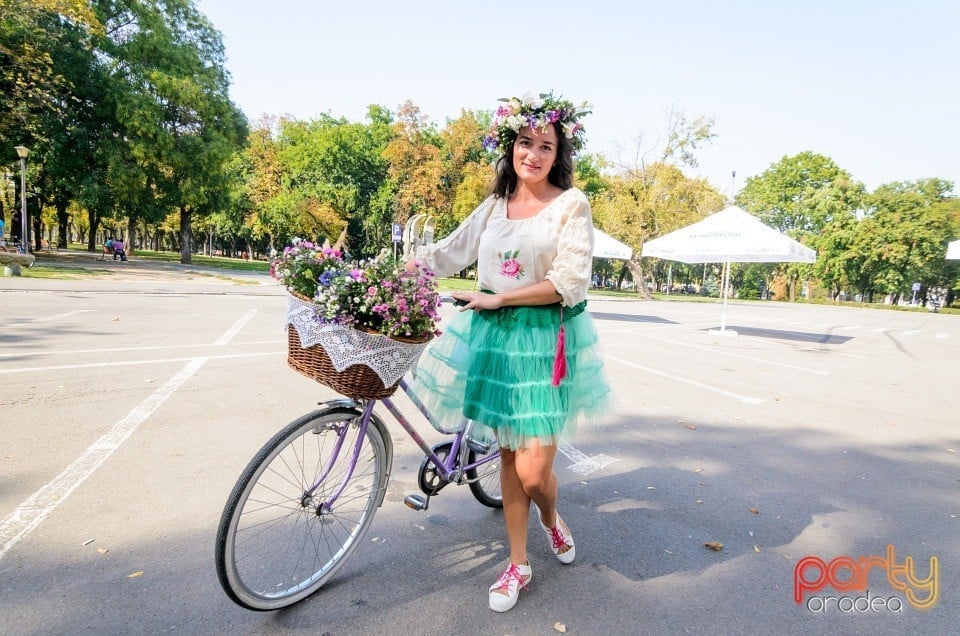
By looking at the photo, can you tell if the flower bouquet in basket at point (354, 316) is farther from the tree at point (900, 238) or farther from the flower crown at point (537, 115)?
the tree at point (900, 238)

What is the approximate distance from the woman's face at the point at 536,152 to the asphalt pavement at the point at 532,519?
1.21m

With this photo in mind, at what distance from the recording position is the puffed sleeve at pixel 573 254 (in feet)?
6.66

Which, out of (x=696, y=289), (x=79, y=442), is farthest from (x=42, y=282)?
(x=696, y=289)

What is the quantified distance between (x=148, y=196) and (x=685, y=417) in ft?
95.6

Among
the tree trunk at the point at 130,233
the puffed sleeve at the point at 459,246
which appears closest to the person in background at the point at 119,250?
the tree trunk at the point at 130,233

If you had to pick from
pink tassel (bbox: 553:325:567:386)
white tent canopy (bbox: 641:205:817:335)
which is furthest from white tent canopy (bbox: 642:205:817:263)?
pink tassel (bbox: 553:325:567:386)

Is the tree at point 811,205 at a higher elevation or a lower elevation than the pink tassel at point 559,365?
higher

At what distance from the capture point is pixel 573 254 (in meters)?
2.05

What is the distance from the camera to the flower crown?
7.12ft

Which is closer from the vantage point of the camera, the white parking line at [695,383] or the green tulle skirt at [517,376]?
the green tulle skirt at [517,376]

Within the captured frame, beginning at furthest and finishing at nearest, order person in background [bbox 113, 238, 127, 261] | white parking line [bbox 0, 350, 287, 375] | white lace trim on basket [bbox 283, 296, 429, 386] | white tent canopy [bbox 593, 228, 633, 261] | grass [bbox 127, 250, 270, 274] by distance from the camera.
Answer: grass [bbox 127, 250, 270, 274]
person in background [bbox 113, 238, 127, 261]
white tent canopy [bbox 593, 228, 633, 261]
white parking line [bbox 0, 350, 287, 375]
white lace trim on basket [bbox 283, 296, 429, 386]

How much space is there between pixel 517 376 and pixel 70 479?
9.18 feet

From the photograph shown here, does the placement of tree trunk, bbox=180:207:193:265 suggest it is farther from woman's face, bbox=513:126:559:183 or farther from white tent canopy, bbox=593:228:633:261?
woman's face, bbox=513:126:559:183

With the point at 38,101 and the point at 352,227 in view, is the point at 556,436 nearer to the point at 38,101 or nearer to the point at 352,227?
the point at 38,101
